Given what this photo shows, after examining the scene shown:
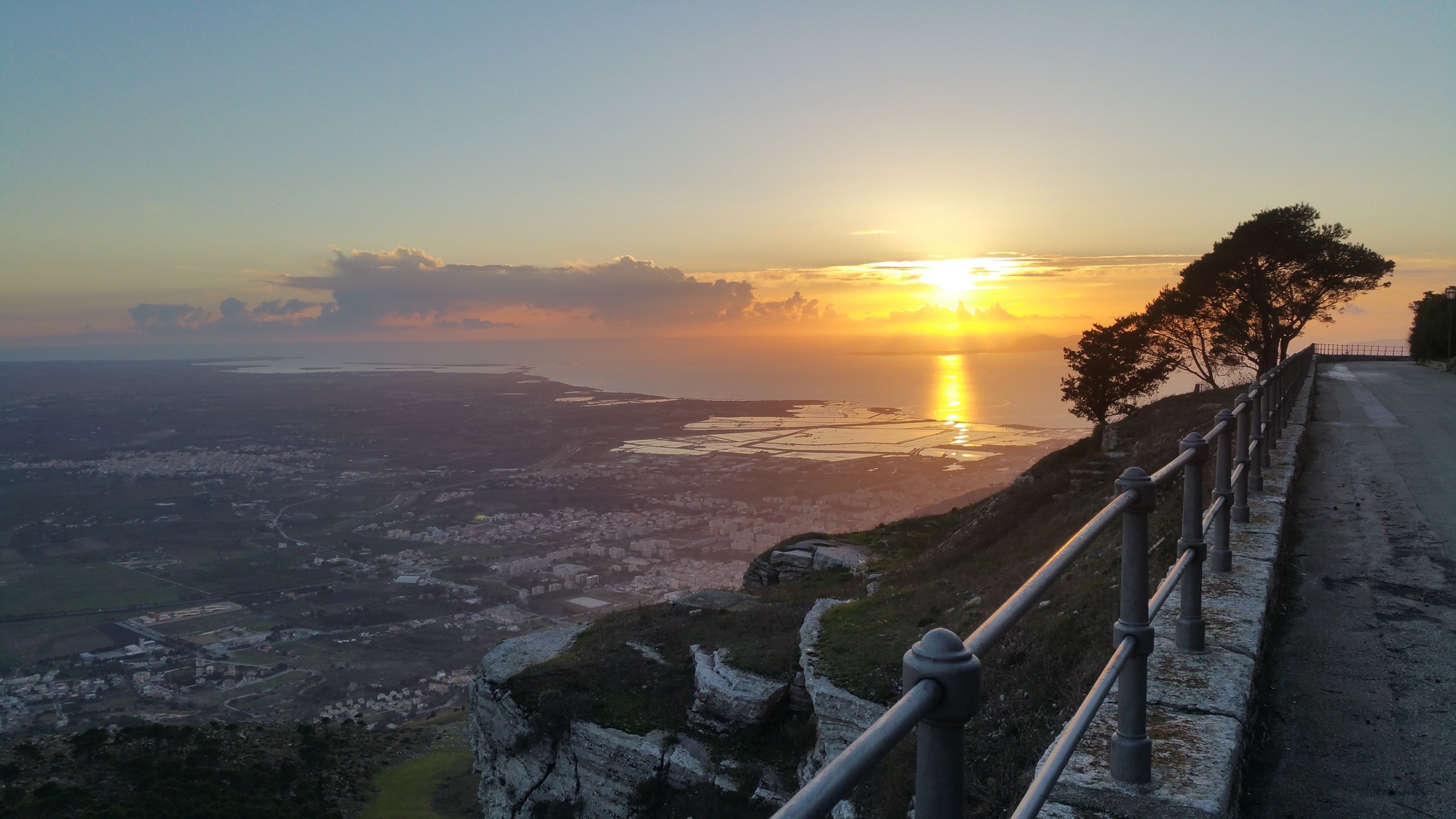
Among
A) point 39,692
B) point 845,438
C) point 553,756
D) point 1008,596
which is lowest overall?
point 39,692

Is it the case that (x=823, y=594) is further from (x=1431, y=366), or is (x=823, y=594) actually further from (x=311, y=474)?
(x=311, y=474)

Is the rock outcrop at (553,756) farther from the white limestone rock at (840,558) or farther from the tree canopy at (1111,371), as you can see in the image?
the tree canopy at (1111,371)

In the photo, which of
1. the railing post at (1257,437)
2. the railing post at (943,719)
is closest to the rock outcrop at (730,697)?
the railing post at (1257,437)

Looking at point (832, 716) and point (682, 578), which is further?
point (682, 578)

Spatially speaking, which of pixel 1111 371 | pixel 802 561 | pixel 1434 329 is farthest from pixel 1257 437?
pixel 1434 329

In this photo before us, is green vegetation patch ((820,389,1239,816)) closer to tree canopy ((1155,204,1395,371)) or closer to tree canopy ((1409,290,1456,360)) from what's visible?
tree canopy ((1155,204,1395,371))

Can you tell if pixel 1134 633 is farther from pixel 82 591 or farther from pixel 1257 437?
pixel 82 591

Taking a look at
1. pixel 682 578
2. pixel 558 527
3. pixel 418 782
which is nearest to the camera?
pixel 418 782
